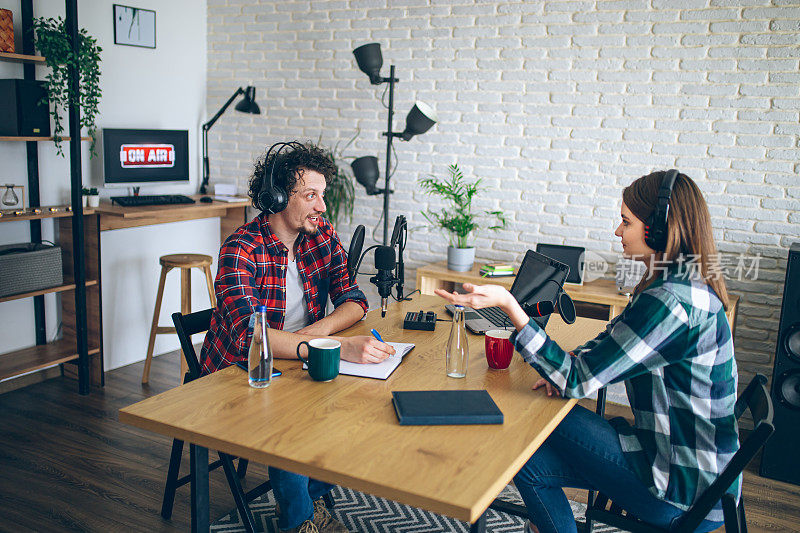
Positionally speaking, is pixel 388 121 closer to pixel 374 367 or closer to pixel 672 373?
pixel 374 367

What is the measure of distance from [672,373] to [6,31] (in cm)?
339

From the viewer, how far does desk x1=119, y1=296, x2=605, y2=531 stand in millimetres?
1268

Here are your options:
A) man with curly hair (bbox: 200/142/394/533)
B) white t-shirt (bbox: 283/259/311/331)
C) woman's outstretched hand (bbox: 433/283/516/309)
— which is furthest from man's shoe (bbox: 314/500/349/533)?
woman's outstretched hand (bbox: 433/283/516/309)

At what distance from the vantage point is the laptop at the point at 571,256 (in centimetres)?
364

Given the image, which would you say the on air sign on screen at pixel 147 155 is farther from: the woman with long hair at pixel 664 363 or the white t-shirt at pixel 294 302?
the woman with long hair at pixel 664 363

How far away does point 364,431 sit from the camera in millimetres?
1467

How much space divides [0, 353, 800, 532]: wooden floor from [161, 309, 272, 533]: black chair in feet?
0.46

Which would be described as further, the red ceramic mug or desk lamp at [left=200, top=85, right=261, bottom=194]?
desk lamp at [left=200, top=85, right=261, bottom=194]

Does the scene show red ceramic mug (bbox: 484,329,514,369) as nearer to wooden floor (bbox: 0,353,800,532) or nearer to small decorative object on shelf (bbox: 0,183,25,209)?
wooden floor (bbox: 0,353,800,532)

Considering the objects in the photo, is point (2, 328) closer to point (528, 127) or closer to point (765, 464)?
point (528, 127)

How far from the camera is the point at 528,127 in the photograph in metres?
3.97

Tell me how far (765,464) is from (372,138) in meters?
2.91

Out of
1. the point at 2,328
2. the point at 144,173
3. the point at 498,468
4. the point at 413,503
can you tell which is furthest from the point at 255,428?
the point at 144,173

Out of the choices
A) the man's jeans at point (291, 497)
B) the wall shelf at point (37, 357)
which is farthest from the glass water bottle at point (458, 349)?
the wall shelf at point (37, 357)
